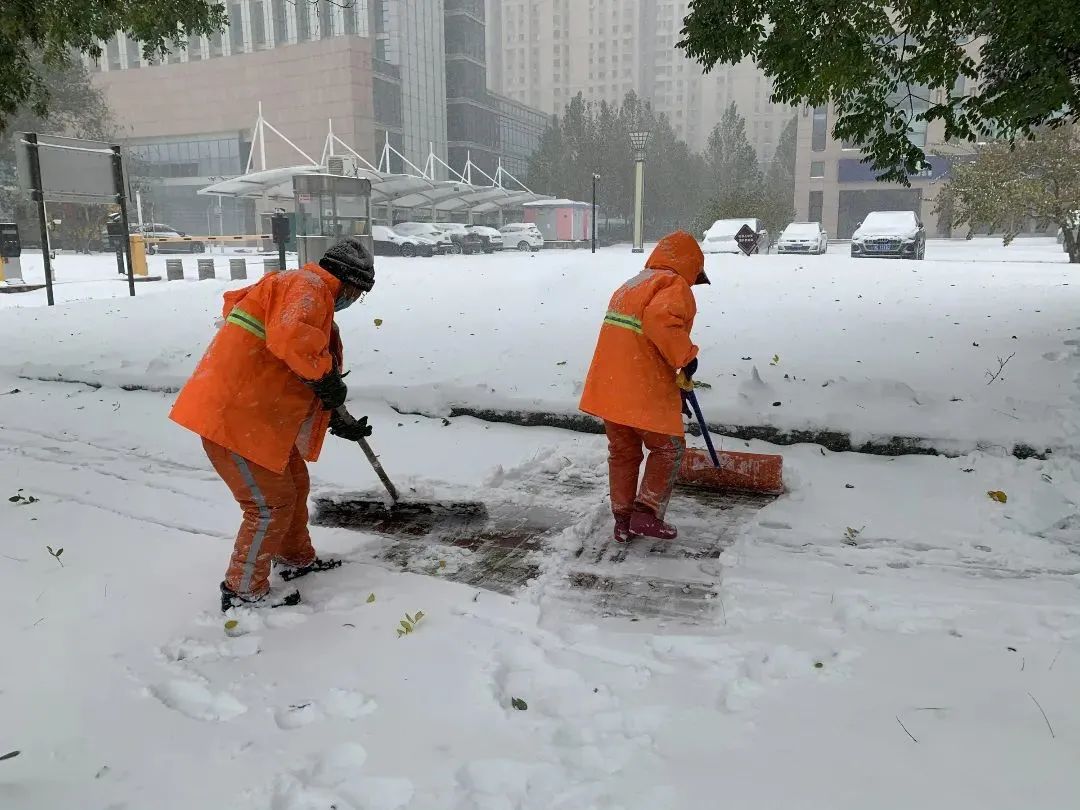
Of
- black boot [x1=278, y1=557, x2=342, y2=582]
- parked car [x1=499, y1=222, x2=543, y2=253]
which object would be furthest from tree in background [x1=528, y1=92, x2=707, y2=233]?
black boot [x1=278, y1=557, x2=342, y2=582]

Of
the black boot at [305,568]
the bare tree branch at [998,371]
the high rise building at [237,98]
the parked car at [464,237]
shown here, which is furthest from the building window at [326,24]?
the black boot at [305,568]

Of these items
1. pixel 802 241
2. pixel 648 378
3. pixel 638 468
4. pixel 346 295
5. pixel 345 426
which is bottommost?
pixel 638 468

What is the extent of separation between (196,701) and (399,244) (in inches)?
1066

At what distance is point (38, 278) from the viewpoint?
19203 mm

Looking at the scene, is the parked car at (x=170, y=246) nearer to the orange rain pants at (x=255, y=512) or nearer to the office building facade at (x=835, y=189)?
the orange rain pants at (x=255, y=512)

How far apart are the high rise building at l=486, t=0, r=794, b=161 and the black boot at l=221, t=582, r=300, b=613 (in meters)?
136

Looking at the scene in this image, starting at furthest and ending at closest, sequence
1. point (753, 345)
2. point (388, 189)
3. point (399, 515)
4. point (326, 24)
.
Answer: point (326, 24) < point (388, 189) < point (753, 345) < point (399, 515)

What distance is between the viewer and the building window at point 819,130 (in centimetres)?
5409

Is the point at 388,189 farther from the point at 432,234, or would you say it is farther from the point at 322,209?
the point at 322,209

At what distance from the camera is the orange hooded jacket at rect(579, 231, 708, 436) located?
→ 12.0 ft

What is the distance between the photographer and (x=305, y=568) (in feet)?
12.0

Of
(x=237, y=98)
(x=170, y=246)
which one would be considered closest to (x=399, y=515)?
(x=170, y=246)

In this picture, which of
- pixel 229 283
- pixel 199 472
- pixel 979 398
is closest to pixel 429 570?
pixel 199 472

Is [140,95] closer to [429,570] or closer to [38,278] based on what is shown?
[38,278]
